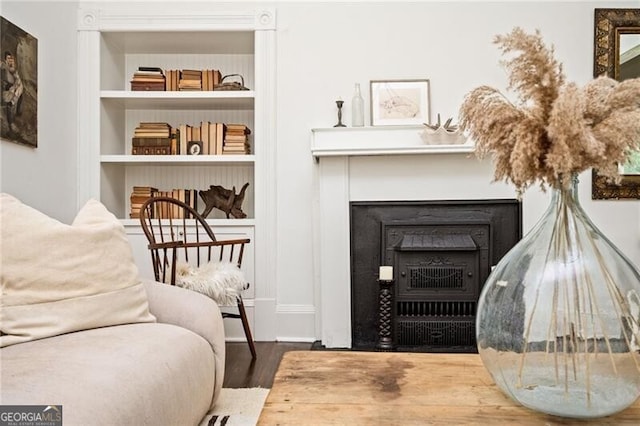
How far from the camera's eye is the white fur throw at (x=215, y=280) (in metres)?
2.71

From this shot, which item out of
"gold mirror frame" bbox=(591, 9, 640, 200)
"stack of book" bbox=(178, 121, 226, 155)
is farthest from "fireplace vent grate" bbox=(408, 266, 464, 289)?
"stack of book" bbox=(178, 121, 226, 155)

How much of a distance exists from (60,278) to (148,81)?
2360mm

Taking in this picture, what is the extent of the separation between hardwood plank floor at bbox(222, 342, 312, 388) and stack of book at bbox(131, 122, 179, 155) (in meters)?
1.42

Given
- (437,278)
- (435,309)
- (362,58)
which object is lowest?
(435,309)

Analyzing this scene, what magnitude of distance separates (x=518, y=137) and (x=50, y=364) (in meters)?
1.21

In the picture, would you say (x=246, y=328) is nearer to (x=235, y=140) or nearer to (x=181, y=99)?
(x=235, y=140)

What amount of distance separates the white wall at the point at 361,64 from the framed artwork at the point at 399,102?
0.19 feet

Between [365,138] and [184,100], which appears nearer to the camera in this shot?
[365,138]

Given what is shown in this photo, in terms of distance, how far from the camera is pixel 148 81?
3.65 meters

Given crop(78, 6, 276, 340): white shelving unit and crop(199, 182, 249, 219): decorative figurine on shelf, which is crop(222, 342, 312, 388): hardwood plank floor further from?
crop(199, 182, 249, 219): decorative figurine on shelf

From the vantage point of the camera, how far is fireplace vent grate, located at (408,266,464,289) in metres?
3.15

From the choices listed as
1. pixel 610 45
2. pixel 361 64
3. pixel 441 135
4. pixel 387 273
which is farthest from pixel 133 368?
pixel 610 45

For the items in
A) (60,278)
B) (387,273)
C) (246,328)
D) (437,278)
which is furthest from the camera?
(437,278)

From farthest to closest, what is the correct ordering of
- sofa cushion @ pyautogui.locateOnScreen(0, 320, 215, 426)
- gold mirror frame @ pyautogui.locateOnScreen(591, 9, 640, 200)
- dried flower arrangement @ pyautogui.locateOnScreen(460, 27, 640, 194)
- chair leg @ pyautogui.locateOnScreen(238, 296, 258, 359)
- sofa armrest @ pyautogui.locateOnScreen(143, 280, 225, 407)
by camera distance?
gold mirror frame @ pyautogui.locateOnScreen(591, 9, 640, 200)
chair leg @ pyautogui.locateOnScreen(238, 296, 258, 359)
sofa armrest @ pyautogui.locateOnScreen(143, 280, 225, 407)
sofa cushion @ pyautogui.locateOnScreen(0, 320, 215, 426)
dried flower arrangement @ pyautogui.locateOnScreen(460, 27, 640, 194)
